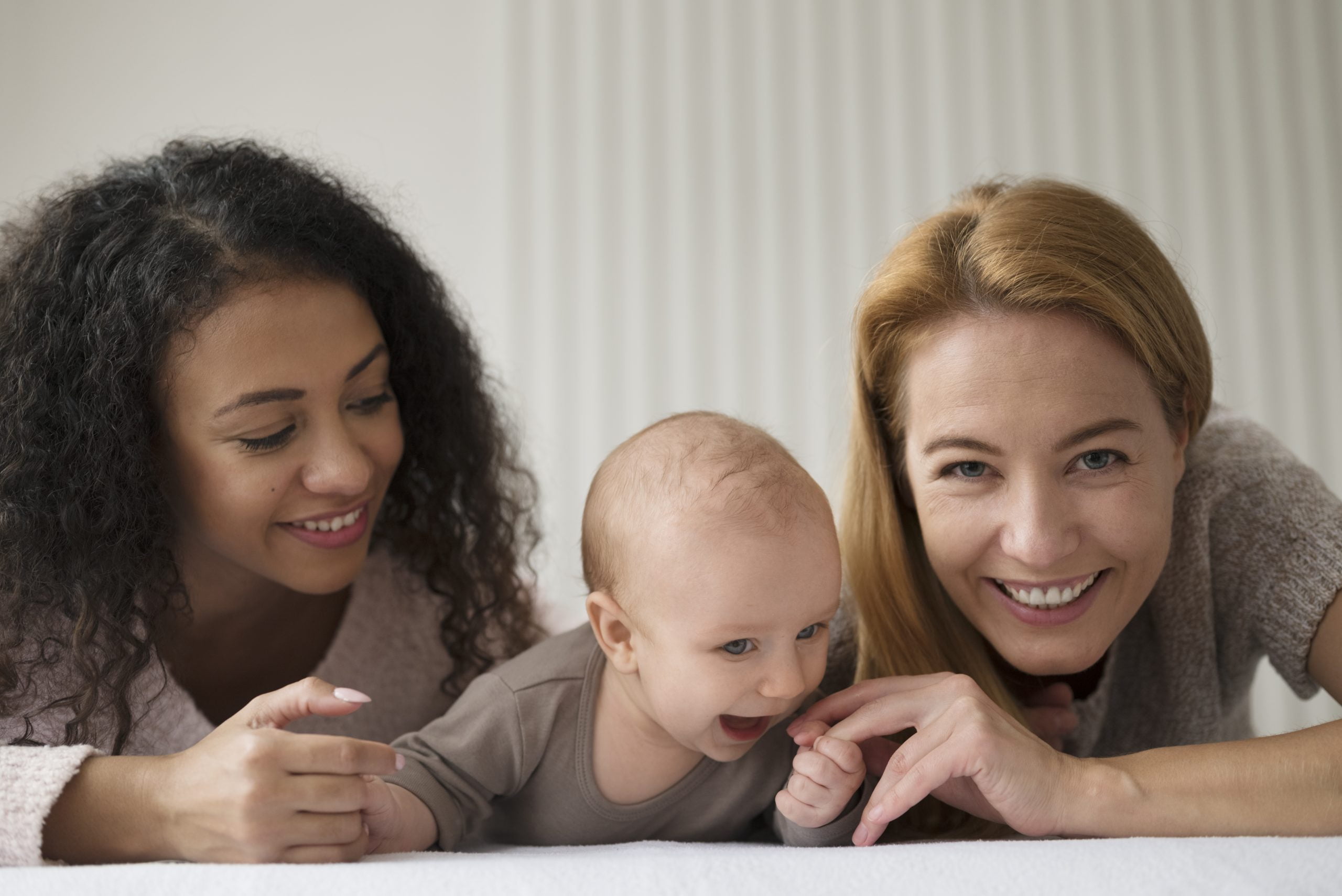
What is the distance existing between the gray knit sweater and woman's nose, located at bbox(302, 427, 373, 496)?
0.74 m

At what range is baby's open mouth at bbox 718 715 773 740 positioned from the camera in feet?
4.23

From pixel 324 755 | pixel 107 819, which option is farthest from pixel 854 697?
pixel 107 819

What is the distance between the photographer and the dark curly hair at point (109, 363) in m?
1.44

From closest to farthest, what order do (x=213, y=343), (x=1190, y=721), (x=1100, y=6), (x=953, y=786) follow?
(x=953, y=786)
(x=213, y=343)
(x=1190, y=721)
(x=1100, y=6)

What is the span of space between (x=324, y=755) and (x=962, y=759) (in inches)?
26.0

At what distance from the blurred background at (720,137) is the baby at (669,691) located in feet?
5.84

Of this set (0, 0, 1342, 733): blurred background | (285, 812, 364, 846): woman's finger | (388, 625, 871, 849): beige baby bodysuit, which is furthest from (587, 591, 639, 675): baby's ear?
(0, 0, 1342, 733): blurred background

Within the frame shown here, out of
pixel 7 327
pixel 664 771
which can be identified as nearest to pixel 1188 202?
pixel 664 771

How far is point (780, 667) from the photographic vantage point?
1216 millimetres

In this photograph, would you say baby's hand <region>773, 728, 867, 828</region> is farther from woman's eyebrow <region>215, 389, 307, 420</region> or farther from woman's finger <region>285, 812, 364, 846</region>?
woman's eyebrow <region>215, 389, 307, 420</region>

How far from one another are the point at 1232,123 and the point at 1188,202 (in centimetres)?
25

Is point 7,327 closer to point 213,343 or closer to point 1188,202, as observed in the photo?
point 213,343

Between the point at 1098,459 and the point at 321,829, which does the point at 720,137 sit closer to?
the point at 1098,459

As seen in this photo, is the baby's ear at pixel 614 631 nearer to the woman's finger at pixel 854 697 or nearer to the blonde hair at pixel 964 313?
the woman's finger at pixel 854 697
